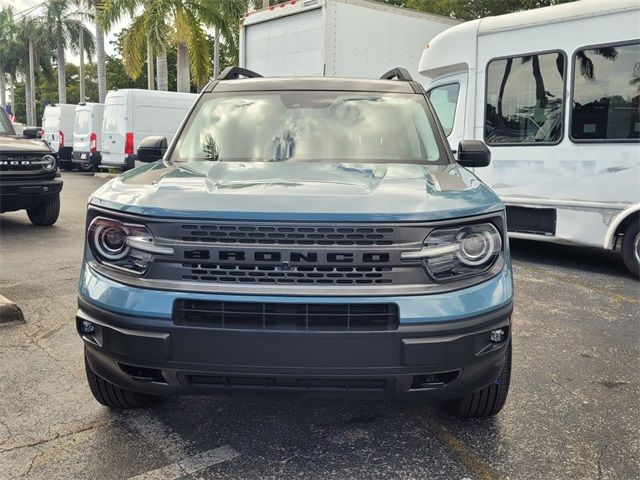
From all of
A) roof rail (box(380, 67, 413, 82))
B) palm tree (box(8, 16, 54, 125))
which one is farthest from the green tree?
palm tree (box(8, 16, 54, 125))

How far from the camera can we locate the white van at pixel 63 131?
23.6 metres

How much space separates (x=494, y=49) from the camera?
7.78 meters

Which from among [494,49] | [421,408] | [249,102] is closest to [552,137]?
[494,49]

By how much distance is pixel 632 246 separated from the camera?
6586 millimetres

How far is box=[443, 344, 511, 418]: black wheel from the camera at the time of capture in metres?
2.97

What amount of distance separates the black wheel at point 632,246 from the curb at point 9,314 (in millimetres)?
5860

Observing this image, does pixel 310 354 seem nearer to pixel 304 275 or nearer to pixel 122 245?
pixel 304 275

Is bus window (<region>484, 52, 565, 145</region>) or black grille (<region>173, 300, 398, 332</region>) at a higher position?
bus window (<region>484, 52, 565, 145</region>)

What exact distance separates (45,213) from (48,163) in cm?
85

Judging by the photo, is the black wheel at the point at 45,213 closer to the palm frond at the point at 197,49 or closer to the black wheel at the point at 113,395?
the black wheel at the point at 113,395

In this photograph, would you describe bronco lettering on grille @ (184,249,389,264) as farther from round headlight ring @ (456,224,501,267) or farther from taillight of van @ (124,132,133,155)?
taillight of van @ (124,132,133,155)

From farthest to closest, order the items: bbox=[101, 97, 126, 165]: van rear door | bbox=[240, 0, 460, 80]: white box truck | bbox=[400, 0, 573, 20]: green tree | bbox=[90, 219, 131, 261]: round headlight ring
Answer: bbox=[400, 0, 573, 20]: green tree, bbox=[101, 97, 126, 165]: van rear door, bbox=[240, 0, 460, 80]: white box truck, bbox=[90, 219, 131, 261]: round headlight ring

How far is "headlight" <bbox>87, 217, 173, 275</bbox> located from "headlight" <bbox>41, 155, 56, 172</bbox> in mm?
7135

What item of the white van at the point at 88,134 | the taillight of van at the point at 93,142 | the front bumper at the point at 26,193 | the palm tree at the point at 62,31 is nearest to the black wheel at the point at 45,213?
the front bumper at the point at 26,193
